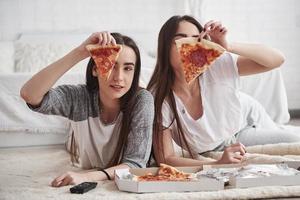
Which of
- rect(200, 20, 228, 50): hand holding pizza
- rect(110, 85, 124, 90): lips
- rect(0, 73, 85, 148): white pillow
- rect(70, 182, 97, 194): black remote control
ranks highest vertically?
rect(200, 20, 228, 50): hand holding pizza

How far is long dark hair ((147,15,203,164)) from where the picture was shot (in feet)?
4.51

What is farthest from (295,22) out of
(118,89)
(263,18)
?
(118,89)

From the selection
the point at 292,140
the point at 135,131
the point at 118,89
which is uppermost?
the point at 118,89

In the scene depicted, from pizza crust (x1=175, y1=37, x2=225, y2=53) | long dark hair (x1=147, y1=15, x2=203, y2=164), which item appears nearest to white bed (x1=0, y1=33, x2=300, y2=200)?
long dark hair (x1=147, y1=15, x2=203, y2=164)

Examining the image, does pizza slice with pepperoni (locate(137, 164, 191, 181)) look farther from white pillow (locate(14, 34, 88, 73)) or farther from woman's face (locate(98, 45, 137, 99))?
white pillow (locate(14, 34, 88, 73))

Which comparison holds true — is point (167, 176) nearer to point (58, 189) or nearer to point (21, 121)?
point (58, 189)

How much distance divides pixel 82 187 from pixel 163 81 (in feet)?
1.54

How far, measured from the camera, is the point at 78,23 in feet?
10.9

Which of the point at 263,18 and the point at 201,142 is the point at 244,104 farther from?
the point at 263,18

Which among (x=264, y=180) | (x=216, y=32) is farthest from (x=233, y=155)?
(x=216, y=32)

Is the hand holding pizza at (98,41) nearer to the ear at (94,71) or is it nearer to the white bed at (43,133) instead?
the ear at (94,71)

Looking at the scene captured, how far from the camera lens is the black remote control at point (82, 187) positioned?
1.01m

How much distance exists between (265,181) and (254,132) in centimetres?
62

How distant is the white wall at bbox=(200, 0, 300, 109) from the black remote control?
2441 mm
